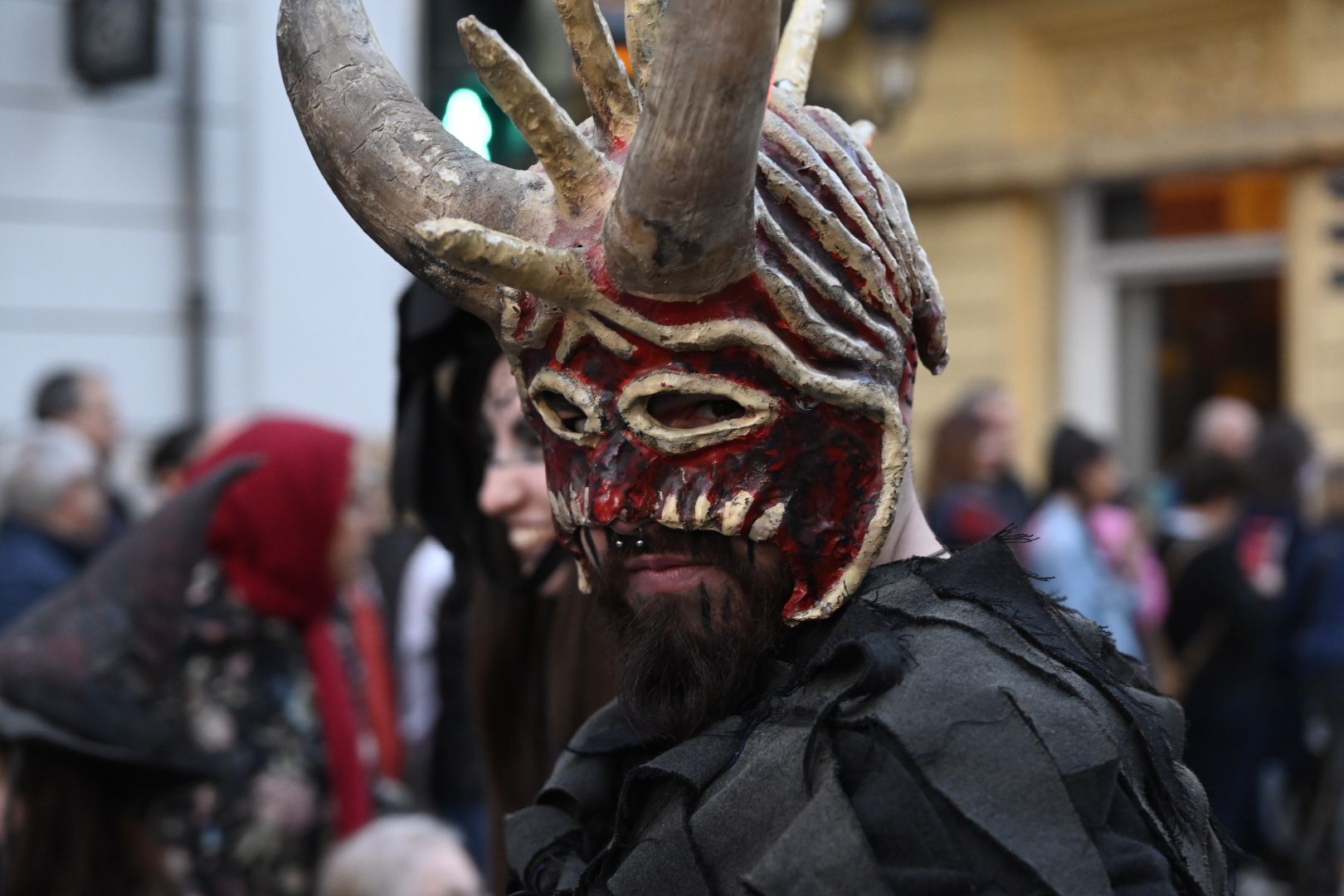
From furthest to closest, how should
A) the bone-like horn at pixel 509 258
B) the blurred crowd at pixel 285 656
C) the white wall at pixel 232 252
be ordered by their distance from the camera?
→ the white wall at pixel 232 252 → the blurred crowd at pixel 285 656 → the bone-like horn at pixel 509 258

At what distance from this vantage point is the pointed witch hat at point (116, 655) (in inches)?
121

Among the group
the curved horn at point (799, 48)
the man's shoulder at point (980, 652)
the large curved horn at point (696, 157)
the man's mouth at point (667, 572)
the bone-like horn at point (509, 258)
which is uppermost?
the curved horn at point (799, 48)

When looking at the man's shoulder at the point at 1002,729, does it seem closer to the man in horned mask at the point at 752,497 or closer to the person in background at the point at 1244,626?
the man in horned mask at the point at 752,497

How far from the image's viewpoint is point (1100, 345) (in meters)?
10.6

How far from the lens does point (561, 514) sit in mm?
1789

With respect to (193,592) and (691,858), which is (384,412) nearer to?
(193,592)

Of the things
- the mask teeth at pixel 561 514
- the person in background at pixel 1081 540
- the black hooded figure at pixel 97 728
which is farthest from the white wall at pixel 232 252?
the mask teeth at pixel 561 514

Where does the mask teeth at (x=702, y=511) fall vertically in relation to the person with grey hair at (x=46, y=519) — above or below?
above

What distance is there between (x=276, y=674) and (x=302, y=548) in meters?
0.32

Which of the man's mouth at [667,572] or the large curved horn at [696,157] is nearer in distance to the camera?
the large curved horn at [696,157]

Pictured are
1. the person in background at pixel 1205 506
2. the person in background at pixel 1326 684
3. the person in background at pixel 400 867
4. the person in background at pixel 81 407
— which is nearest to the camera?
the person in background at pixel 400 867

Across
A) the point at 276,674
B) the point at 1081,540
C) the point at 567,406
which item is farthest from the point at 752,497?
the point at 1081,540

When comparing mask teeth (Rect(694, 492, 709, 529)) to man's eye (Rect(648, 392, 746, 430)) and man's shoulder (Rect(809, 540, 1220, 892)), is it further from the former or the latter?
man's shoulder (Rect(809, 540, 1220, 892))

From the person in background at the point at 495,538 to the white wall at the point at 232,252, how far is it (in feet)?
14.4
